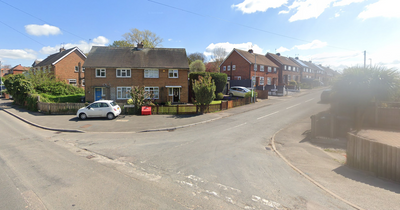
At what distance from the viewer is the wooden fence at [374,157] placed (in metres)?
6.96

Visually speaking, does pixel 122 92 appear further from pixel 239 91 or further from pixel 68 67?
pixel 68 67

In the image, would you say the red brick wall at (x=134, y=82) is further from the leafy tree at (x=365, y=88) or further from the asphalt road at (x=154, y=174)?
the leafy tree at (x=365, y=88)

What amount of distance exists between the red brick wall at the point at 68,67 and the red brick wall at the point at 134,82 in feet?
49.6

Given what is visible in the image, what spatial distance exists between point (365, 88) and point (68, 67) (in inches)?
1761

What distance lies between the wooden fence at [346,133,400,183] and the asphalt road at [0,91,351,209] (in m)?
2.76

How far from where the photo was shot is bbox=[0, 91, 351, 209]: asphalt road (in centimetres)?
522

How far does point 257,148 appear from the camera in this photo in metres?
10.6

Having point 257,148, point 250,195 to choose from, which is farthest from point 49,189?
point 257,148

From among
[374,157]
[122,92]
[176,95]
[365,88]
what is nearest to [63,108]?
[122,92]

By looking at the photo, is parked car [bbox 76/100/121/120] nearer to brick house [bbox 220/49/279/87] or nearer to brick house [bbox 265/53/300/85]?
brick house [bbox 220/49/279/87]

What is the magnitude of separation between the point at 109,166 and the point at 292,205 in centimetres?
631

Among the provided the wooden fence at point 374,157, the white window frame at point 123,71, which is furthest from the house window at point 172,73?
the wooden fence at point 374,157

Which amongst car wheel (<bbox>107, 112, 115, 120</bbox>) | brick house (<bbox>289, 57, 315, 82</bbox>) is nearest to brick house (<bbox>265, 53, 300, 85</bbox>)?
brick house (<bbox>289, 57, 315, 82</bbox>)

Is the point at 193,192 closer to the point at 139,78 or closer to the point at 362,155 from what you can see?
the point at 362,155
